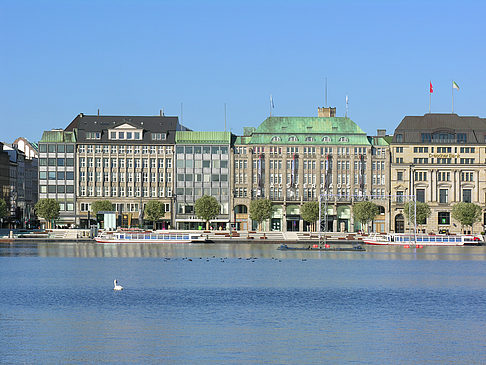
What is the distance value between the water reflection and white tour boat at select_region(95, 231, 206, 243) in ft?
4.25

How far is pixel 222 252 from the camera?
154 m

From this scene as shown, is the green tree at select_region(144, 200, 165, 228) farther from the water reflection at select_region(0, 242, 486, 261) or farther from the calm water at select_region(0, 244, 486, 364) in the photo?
the calm water at select_region(0, 244, 486, 364)

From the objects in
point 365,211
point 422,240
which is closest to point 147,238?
point 365,211

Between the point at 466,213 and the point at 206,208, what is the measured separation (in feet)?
166

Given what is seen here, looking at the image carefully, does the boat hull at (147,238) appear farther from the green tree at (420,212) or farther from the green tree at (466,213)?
the green tree at (466,213)

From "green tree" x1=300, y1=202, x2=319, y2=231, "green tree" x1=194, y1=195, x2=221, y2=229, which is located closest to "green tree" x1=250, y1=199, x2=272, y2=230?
"green tree" x1=300, y1=202, x2=319, y2=231

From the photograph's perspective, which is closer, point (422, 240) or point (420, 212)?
point (422, 240)

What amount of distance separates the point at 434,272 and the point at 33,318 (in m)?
59.3

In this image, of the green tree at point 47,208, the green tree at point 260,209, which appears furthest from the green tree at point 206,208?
the green tree at point 47,208

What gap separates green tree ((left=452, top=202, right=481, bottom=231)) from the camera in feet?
635

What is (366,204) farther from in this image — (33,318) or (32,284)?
(33,318)

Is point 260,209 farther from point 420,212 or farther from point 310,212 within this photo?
point 420,212

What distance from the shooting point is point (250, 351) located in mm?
59281

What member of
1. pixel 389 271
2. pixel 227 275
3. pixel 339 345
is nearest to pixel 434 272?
pixel 389 271
